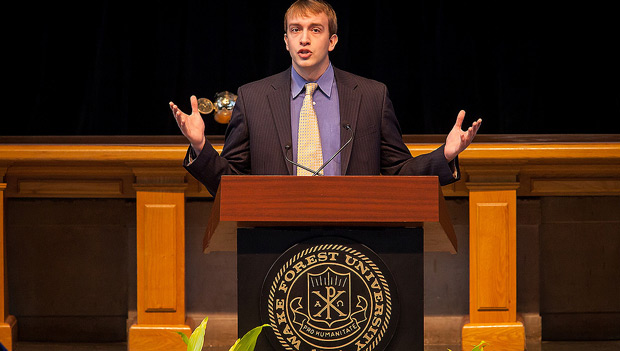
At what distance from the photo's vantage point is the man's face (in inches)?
81.4

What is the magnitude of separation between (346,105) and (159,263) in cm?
159

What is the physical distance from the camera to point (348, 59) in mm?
4359

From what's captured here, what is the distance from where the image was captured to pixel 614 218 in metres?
3.75

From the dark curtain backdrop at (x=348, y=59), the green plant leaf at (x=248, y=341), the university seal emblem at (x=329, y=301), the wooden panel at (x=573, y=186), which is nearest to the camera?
the green plant leaf at (x=248, y=341)

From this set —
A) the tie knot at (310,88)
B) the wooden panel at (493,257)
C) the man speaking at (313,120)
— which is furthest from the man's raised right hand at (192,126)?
the wooden panel at (493,257)

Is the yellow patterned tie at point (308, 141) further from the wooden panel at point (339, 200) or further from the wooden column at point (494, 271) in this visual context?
the wooden column at point (494, 271)

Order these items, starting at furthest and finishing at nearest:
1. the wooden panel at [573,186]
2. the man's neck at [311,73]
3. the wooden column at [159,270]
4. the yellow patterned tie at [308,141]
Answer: the wooden panel at [573,186] → the wooden column at [159,270] → the man's neck at [311,73] → the yellow patterned tie at [308,141]

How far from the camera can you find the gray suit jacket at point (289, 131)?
83.7 inches

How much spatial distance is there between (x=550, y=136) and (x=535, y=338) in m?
1.10

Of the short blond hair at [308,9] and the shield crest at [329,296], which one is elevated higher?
the short blond hair at [308,9]

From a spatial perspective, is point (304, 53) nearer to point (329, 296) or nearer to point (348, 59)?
point (329, 296)

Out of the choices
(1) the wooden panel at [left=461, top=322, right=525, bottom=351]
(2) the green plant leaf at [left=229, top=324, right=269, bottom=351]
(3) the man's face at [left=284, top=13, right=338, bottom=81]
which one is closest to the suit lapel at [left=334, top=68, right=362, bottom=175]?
(3) the man's face at [left=284, top=13, right=338, bottom=81]

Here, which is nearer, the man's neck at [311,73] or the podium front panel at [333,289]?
the podium front panel at [333,289]

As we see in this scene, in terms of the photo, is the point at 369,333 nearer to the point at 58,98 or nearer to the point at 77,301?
the point at 77,301
